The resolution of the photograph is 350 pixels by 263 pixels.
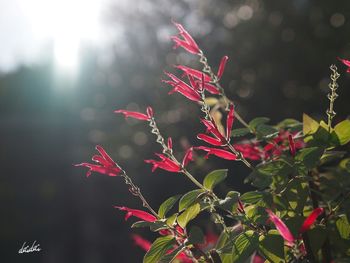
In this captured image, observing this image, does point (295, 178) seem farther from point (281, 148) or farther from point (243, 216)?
point (281, 148)

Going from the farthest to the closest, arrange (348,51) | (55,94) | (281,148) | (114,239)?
(55,94) < (114,239) < (348,51) < (281,148)

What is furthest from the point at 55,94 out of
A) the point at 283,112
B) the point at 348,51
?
the point at 348,51

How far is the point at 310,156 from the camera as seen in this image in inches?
30.8

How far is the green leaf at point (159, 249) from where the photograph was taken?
778 mm

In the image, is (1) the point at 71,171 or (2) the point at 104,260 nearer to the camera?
(2) the point at 104,260

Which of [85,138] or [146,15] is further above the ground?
[146,15]

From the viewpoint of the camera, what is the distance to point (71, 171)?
7.50 meters

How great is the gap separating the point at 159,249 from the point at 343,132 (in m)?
0.41

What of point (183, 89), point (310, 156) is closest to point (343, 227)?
point (310, 156)

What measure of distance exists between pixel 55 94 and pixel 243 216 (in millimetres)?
9194

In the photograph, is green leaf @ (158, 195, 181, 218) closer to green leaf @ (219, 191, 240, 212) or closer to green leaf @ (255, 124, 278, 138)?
green leaf @ (219, 191, 240, 212)

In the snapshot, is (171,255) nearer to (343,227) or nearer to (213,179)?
(213,179)

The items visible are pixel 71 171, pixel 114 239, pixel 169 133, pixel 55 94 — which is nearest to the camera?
pixel 114 239

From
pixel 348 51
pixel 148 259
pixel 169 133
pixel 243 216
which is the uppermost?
pixel 243 216
